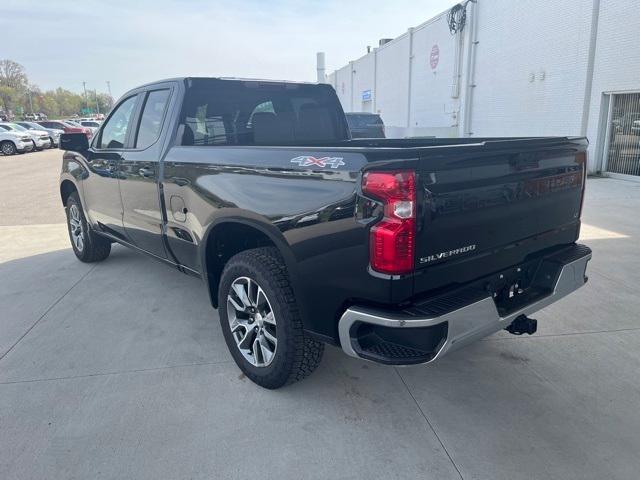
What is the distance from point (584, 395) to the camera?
309 centimetres

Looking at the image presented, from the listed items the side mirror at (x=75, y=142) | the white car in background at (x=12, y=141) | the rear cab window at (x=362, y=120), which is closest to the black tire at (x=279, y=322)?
the side mirror at (x=75, y=142)

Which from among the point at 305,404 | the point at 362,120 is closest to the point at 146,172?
the point at 305,404

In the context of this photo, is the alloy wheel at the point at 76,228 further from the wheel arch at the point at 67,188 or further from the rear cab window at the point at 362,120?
the rear cab window at the point at 362,120

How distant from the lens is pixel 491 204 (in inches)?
103

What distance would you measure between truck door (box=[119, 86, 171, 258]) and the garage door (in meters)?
12.3

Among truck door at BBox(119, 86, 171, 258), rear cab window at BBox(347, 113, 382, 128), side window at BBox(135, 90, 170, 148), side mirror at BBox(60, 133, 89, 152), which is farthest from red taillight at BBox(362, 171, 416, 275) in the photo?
rear cab window at BBox(347, 113, 382, 128)

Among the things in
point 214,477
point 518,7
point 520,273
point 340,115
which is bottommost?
point 214,477

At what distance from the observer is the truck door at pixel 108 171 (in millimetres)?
4645

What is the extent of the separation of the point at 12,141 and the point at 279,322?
29.8m

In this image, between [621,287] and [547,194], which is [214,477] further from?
[621,287]

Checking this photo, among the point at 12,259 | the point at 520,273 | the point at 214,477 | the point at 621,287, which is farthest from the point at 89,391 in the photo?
the point at 621,287

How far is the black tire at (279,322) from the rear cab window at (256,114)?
1326 mm

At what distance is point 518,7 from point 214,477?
17.9m

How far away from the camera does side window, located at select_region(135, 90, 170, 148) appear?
13.4 feet
